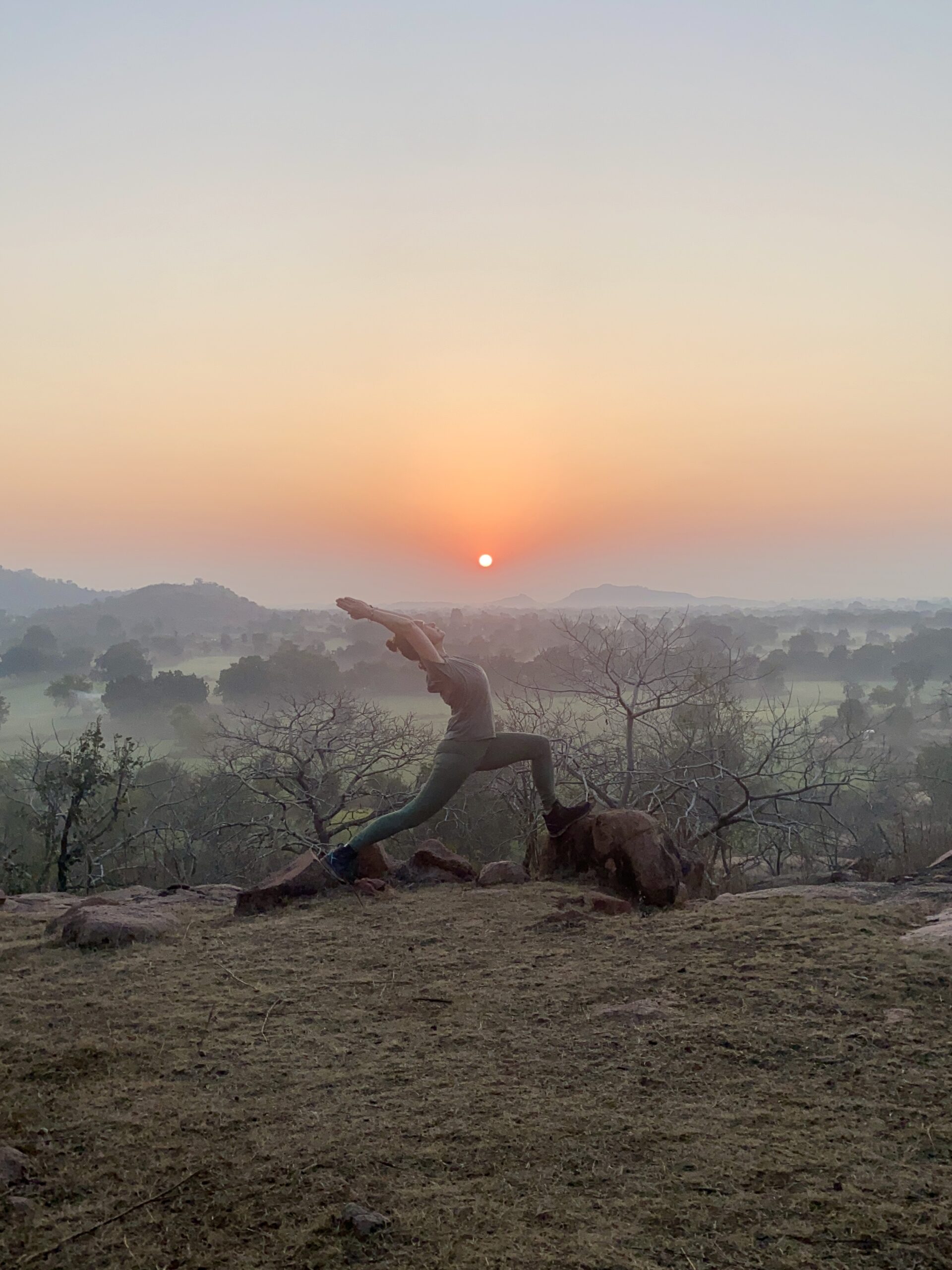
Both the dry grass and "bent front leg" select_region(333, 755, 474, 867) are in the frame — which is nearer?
the dry grass

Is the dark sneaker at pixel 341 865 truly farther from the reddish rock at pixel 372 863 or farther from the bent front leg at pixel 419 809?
the reddish rock at pixel 372 863

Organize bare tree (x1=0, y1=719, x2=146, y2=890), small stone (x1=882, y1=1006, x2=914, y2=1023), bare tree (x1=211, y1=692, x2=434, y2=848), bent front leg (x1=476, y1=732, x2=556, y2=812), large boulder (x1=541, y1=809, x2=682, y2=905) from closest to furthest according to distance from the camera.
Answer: small stone (x1=882, y1=1006, x2=914, y2=1023)
large boulder (x1=541, y1=809, x2=682, y2=905)
bent front leg (x1=476, y1=732, x2=556, y2=812)
bare tree (x1=0, y1=719, x2=146, y2=890)
bare tree (x1=211, y1=692, x2=434, y2=848)

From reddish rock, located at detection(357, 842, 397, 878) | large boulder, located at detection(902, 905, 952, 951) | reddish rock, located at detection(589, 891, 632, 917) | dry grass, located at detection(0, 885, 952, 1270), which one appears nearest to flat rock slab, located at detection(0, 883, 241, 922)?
reddish rock, located at detection(357, 842, 397, 878)

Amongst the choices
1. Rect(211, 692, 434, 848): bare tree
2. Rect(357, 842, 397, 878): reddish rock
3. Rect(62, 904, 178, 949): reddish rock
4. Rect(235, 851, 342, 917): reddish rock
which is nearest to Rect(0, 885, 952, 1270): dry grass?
Rect(62, 904, 178, 949): reddish rock

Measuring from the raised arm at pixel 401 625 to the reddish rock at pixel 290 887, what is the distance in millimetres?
1878

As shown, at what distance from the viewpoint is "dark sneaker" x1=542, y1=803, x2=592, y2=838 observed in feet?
22.1

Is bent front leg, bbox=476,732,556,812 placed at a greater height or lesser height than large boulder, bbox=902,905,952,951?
greater

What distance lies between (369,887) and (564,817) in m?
1.70

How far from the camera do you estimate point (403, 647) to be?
677cm

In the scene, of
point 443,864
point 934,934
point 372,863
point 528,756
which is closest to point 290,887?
point 372,863

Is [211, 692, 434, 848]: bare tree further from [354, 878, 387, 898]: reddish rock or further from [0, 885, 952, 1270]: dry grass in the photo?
[0, 885, 952, 1270]: dry grass

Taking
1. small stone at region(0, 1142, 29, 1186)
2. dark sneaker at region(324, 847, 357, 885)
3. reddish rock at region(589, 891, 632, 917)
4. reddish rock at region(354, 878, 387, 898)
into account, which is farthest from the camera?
dark sneaker at region(324, 847, 357, 885)

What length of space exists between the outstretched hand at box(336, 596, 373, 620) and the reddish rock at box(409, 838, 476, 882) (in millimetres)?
2103

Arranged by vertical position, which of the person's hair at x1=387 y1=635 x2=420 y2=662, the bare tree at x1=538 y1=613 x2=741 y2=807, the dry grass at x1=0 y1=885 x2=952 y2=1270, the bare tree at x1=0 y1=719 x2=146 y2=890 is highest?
the person's hair at x1=387 y1=635 x2=420 y2=662
